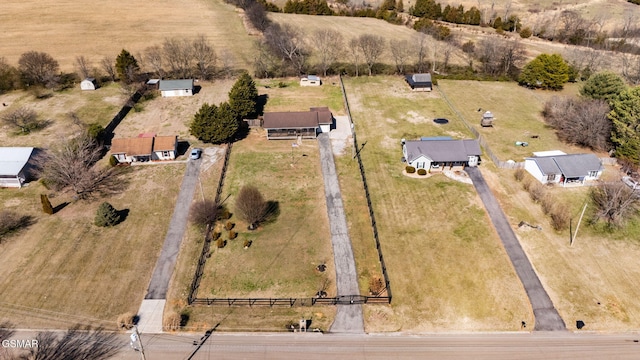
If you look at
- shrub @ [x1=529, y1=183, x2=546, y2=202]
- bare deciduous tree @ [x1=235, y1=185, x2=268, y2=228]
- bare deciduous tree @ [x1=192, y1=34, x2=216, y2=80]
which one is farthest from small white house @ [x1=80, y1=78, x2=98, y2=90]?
shrub @ [x1=529, y1=183, x2=546, y2=202]

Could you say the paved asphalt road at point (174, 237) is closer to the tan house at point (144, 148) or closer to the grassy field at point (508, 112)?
the tan house at point (144, 148)

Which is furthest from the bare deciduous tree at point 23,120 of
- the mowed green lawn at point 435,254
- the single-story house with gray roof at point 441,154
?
the single-story house with gray roof at point 441,154

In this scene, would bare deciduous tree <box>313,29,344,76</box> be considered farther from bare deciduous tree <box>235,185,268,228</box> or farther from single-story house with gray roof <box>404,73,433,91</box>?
bare deciduous tree <box>235,185,268,228</box>

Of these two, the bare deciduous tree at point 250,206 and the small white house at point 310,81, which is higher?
the small white house at point 310,81

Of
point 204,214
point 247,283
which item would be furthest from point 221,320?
point 204,214

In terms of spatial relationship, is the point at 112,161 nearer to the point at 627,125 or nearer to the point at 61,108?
the point at 61,108

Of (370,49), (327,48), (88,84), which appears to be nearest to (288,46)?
(327,48)
